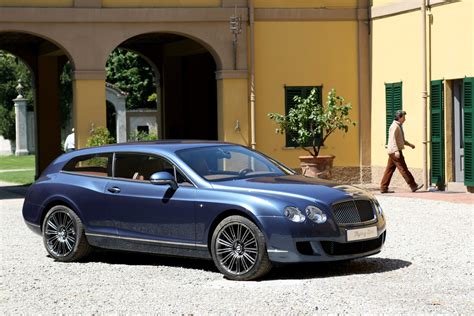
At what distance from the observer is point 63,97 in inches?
2164

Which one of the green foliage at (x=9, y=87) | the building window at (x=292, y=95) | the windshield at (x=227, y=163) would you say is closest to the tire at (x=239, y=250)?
the windshield at (x=227, y=163)

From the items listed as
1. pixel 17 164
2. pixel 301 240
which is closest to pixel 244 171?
pixel 301 240

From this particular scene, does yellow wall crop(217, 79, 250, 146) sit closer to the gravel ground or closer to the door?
the door

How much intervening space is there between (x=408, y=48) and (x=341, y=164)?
10.4ft

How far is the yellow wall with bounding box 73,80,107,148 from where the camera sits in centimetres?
2147

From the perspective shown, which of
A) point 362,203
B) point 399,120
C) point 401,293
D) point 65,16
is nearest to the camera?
point 401,293

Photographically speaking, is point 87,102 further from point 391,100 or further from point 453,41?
point 453,41

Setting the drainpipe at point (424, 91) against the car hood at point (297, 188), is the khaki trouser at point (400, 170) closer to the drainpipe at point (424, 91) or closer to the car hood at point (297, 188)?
the drainpipe at point (424, 91)

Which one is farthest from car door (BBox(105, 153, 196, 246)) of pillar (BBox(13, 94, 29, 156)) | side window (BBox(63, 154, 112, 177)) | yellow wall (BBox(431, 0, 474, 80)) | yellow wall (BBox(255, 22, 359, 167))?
pillar (BBox(13, 94, 29, 156))

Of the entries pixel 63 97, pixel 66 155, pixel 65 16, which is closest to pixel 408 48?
pixel 65 16

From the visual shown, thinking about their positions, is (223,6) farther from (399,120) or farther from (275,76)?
(399,120)

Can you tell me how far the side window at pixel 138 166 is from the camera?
10688 millimetres

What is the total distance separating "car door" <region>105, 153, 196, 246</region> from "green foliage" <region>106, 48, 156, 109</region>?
42766mm

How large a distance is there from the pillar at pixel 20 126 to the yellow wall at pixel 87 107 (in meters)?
34.6
